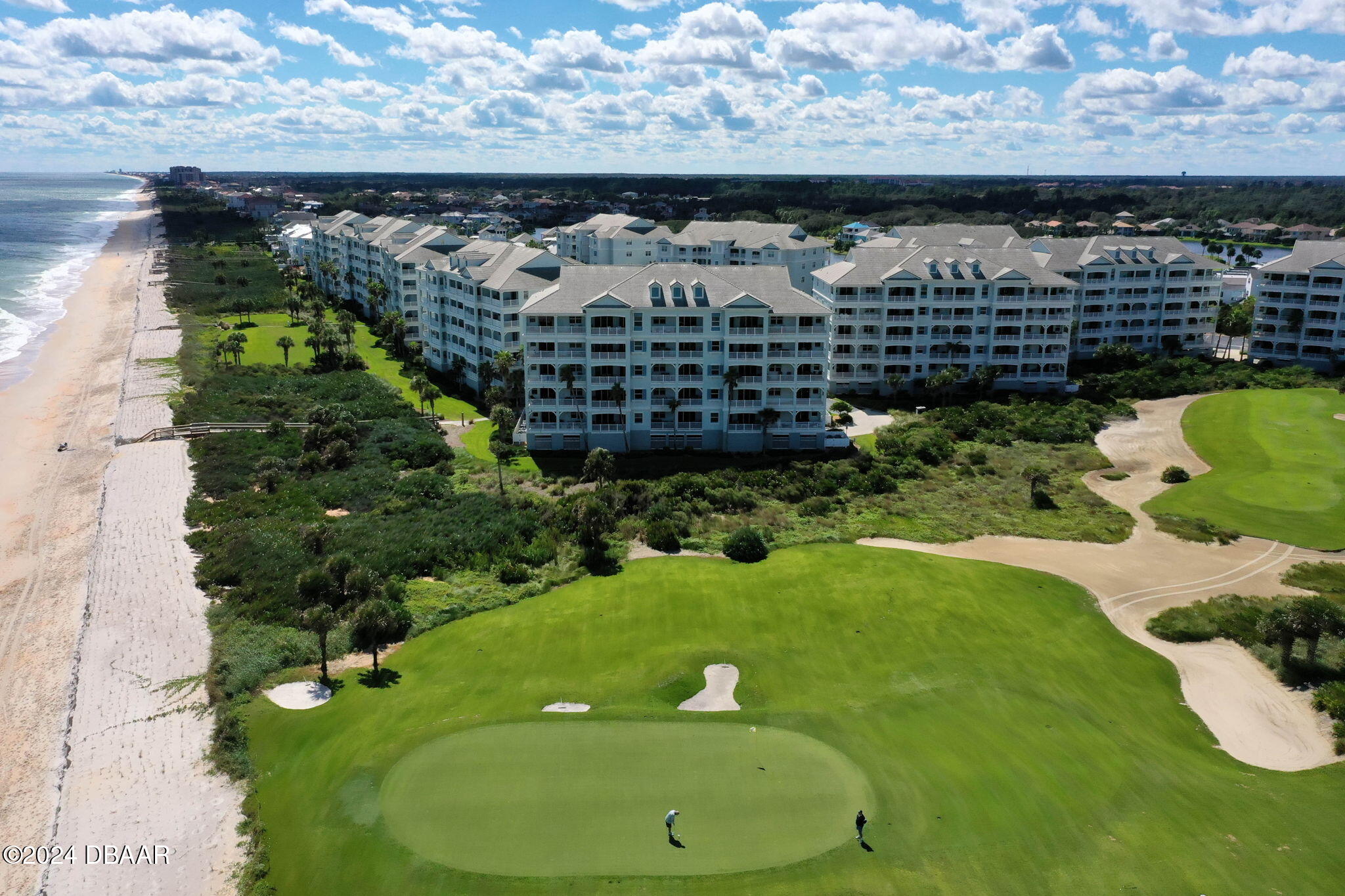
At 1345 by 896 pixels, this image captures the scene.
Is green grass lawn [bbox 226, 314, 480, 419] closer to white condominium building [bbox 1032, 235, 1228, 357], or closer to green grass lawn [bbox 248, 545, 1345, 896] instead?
green grass lawn [bbox 248, 545, 1345, 896]

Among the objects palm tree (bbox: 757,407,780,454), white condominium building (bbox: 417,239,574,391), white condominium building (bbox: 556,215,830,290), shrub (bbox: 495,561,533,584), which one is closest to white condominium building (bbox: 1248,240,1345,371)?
white condominium building (bbox: 556,215,830,290)

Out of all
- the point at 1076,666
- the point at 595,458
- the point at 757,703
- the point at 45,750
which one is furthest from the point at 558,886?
the point at 595,458

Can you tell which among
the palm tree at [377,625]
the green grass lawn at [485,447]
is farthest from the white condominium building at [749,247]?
the palm tree at [377,625]

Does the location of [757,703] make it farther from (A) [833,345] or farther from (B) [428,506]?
(A) [833,345]

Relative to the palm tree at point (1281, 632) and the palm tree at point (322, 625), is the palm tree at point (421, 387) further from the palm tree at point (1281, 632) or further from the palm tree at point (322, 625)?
the palm tree at point (1281, 632)

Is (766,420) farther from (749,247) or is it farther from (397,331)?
(749,247)

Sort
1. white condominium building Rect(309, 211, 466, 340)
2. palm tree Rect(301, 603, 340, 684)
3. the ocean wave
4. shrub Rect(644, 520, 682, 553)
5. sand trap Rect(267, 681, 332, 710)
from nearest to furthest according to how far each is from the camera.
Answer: sand trap Rect(267, 681, 332, 710) → palm tree Rect(301, 603, 340, 684) → shrub Rect(644, 520, 682, 553) → white condominium building Rect(309, 211, 466, 340) → the ocean wave
